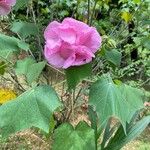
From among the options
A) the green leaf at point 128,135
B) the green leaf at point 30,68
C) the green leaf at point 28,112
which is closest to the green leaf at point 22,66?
the green leaf at point 30,68

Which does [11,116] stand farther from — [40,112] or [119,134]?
[119,134]

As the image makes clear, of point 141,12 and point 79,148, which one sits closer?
point 79,148

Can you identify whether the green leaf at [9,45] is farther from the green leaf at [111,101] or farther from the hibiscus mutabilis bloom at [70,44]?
the green leaf at [111,101]

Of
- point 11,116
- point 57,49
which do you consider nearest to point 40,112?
point 11,116

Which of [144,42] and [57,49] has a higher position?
[57,49]

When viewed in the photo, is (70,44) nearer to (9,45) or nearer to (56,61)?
(56,61)
